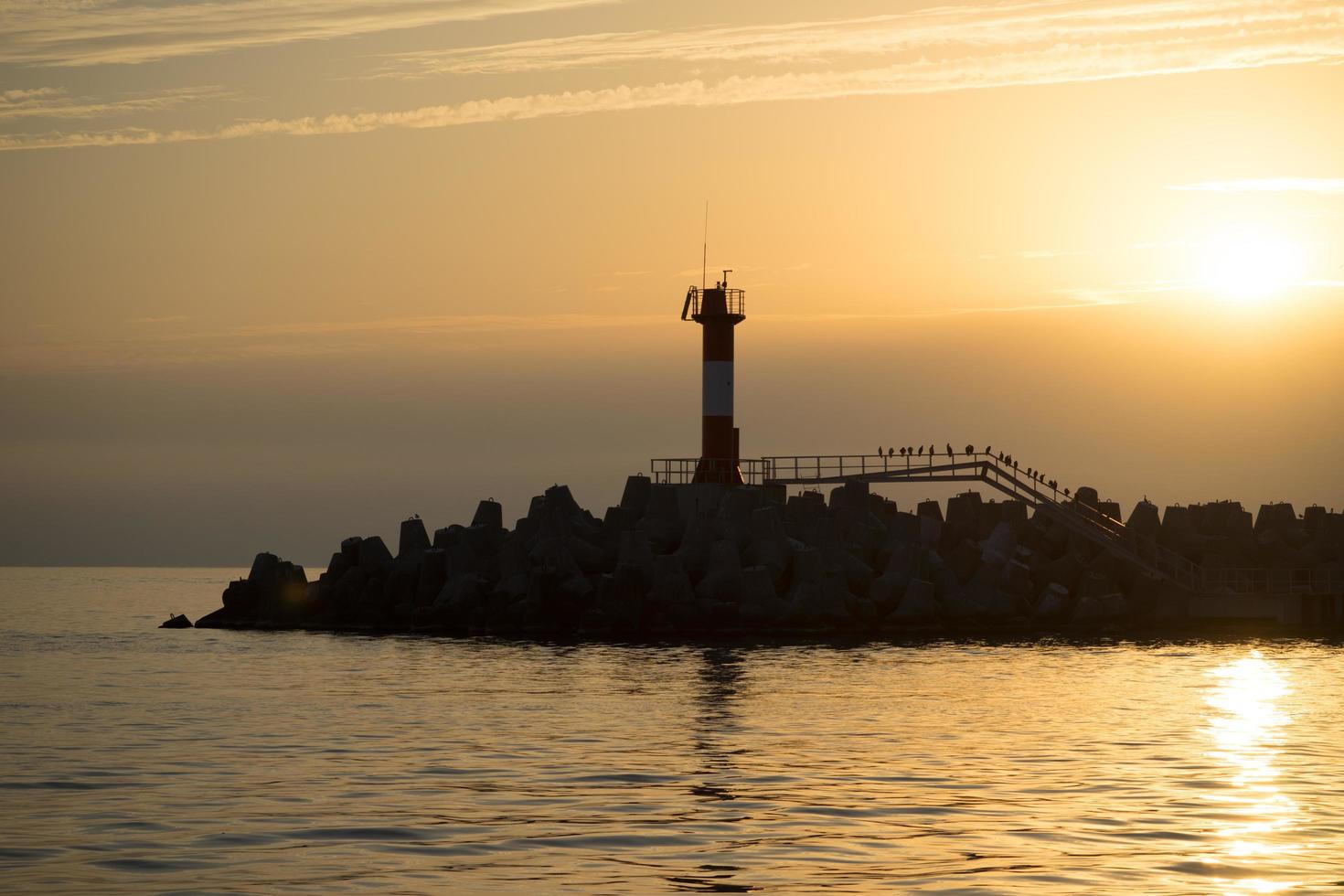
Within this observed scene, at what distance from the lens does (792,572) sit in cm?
4812

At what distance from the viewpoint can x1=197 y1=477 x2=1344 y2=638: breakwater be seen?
46375 millimetres

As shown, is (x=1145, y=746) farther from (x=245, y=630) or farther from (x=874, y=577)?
(x=245, y=630)

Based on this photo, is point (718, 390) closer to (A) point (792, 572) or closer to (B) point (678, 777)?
(A) point (792, 572)

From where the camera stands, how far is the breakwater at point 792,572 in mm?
46375

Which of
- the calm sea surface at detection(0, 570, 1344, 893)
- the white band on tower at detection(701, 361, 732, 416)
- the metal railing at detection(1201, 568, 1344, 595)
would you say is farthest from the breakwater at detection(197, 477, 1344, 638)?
the calm sea surface at detection(0, 570, 1344, 893)

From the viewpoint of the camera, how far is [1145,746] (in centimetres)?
2356

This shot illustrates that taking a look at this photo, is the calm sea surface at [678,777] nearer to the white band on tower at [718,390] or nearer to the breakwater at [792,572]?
the breakwater at [792,572]

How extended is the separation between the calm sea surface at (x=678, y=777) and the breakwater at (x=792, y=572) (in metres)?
7.51

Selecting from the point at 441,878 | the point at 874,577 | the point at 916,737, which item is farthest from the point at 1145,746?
the point at 874,577

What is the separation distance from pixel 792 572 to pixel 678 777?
2767cm

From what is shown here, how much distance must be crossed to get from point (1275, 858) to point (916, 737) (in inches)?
373

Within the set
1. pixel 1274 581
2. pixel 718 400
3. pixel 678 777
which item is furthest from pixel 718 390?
pixel 678 777

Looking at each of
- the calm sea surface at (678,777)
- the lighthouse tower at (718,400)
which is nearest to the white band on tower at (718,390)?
the lighthouse tower at (718,400)

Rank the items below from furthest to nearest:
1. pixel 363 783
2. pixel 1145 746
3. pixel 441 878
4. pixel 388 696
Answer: pixel 388 696, pixel 1145 746, pixel 363 783, pixel 441 878
